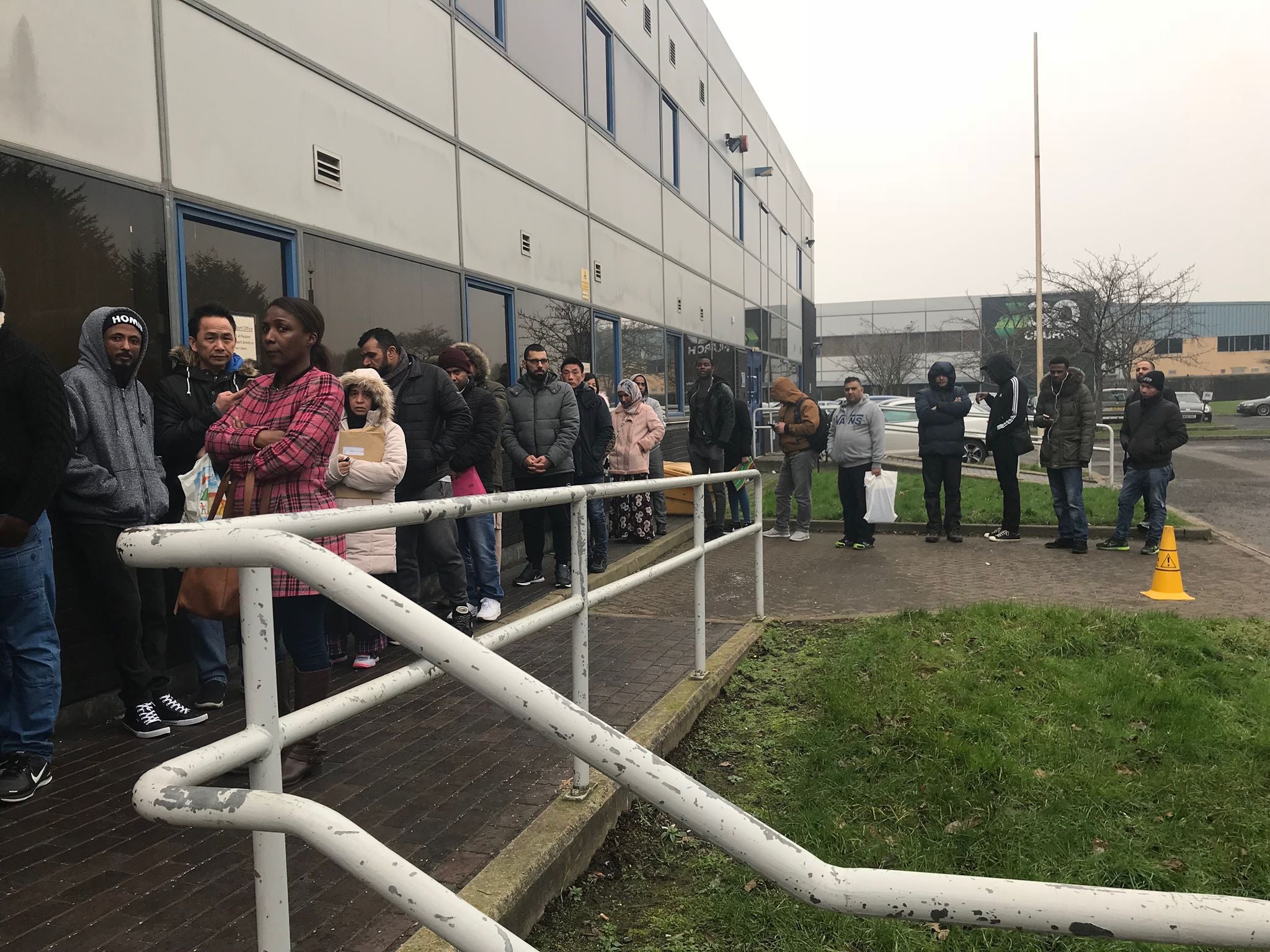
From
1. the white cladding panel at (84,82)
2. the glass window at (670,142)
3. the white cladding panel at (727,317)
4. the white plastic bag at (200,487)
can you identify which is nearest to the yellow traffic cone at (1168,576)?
the white plastic bag at (200,487)

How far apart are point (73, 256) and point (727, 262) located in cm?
1510

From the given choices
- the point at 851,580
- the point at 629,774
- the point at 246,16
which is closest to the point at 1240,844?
the point at 629,774

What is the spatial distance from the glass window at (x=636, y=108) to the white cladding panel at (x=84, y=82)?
26.5 feet

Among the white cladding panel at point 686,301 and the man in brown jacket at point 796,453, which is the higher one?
the white cladding panel at point 686,301

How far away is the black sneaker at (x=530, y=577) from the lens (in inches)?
308

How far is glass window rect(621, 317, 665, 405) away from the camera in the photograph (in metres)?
12.6

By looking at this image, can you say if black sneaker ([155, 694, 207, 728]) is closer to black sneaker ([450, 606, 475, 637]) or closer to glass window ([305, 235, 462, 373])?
black sneaker ([450, 606, 475, 637])

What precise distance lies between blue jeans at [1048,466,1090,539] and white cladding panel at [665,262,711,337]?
650 cm

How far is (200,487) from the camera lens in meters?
4.36

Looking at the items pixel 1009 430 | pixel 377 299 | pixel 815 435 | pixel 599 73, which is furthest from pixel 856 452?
pixel 599 73

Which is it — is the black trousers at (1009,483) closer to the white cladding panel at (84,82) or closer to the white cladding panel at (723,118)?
the white cladding panel at (84,82)

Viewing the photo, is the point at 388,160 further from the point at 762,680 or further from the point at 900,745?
the point at 900,745

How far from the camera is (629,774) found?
139 centimetres

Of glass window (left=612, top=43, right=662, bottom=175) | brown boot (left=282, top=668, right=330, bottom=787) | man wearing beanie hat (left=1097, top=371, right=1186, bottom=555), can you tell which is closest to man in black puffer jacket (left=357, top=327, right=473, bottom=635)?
brown boot (left=282, top=668, right=330, bottom=787)
